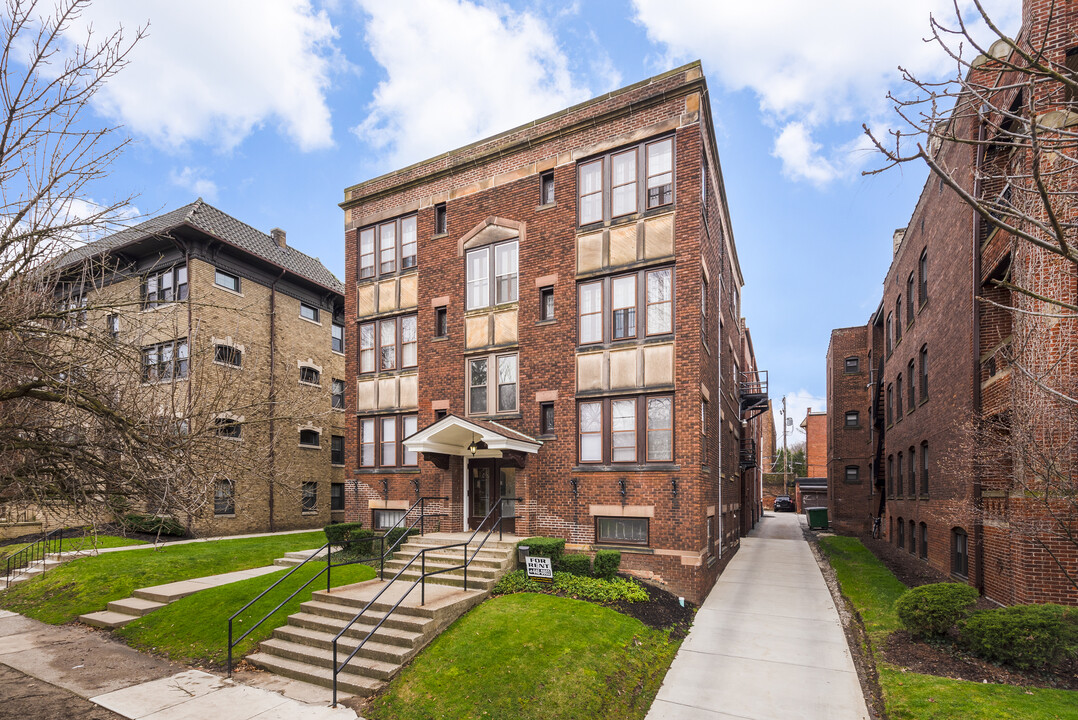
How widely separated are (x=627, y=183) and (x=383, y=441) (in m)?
10.9

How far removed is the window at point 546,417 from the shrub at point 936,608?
8632 mm

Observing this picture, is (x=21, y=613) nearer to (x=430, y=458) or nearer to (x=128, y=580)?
(x=128, y=580)

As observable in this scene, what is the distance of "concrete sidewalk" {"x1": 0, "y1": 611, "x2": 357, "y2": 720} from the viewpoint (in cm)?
856

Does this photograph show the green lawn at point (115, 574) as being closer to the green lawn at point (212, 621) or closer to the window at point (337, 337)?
the green lawn at point (212, 621)

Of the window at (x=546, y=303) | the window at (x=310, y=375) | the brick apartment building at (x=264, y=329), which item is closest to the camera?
the window at (x=546, y=303)

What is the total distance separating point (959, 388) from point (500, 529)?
1185cm

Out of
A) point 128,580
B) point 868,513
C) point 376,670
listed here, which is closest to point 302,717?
point 376,670

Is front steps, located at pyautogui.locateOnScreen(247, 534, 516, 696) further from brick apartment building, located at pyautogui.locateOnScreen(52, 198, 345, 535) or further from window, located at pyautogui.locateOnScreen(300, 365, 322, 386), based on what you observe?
window, located at pyautogui.locateOnScreen(300, 365, 322, 386)

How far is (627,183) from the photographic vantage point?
15609 millimetres

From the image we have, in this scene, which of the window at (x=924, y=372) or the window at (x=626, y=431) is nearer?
the window at (x=626, y=431)

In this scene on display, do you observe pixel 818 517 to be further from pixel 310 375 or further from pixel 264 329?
pixel 264 329

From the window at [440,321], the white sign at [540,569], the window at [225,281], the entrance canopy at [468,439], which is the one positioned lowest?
the white sign at [540,569]

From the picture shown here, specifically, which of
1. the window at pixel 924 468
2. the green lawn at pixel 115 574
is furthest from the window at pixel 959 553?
the green lawn at pixel 115 574

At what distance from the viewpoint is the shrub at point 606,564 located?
43.0 feet
